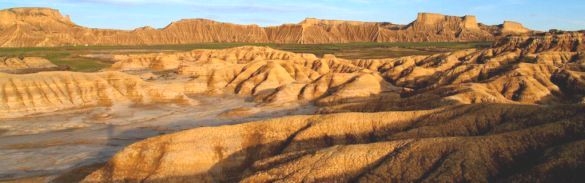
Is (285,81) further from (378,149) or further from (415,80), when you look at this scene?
(378,149)

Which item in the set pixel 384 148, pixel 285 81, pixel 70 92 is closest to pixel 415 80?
pixel 285 81

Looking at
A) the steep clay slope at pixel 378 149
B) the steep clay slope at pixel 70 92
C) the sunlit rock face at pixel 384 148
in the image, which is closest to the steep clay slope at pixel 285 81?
the steep clay slope at pixel 70 92

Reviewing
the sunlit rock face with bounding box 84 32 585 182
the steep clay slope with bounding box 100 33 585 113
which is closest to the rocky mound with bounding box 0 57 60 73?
the steep clay slope with bounding box 100 33 585 113

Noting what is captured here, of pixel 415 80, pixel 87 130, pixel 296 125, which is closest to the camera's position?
pixel 296 125

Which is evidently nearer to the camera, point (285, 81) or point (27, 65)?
point (285, 81)

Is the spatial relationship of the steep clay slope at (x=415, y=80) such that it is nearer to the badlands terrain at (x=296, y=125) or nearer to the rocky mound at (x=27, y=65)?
the badlands terrain at (x=296, y=125)

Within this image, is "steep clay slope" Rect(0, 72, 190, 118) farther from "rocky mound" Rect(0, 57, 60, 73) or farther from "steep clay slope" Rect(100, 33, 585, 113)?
"rocky mound" Rect(0, 57, 60, 73)
